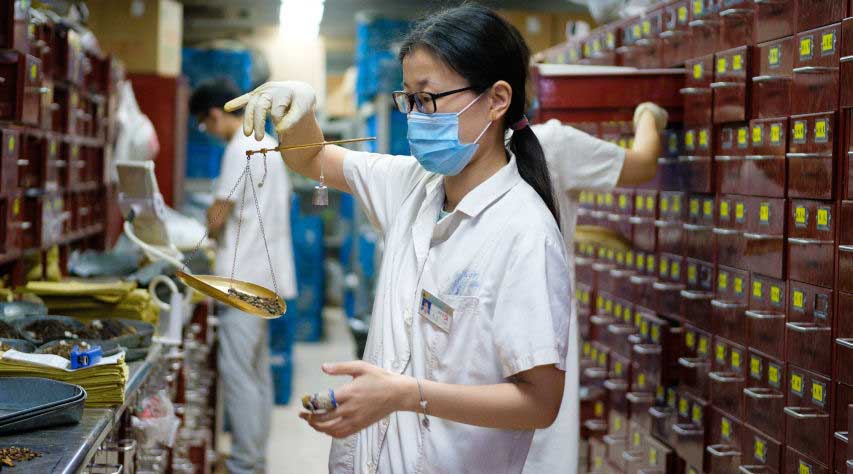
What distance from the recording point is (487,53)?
186 cm

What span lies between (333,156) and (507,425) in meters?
0.80

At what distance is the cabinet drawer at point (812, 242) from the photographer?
249cm

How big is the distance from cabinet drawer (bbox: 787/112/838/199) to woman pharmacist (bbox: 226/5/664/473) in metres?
0.90

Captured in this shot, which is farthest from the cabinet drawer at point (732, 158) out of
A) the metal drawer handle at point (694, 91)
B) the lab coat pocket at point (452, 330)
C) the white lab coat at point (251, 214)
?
the white lab coat at point (251, 214)

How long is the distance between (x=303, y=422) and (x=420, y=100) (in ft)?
15.9

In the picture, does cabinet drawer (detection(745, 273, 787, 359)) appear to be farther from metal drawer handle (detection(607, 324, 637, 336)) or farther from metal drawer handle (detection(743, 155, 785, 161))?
metal drawer handle (detection(607, 324, 637, 336))

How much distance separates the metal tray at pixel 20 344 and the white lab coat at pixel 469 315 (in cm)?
91

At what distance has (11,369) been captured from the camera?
221 centimetres

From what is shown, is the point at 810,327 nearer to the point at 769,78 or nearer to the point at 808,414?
the point at 808,414

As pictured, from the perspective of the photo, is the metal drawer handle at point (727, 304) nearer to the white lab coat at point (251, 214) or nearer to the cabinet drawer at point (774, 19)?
the cabinet drawer at point (774, 19)

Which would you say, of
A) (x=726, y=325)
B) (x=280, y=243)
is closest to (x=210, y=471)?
(x=280, y=243)

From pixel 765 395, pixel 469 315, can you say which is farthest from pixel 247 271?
pixel 469 315

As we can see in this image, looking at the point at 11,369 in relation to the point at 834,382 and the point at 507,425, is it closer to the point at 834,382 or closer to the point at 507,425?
the point at 507,425

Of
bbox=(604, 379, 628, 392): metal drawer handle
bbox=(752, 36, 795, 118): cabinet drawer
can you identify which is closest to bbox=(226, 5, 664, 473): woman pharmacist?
bbox=(752, 36, 795, 118): cabinet drawer
